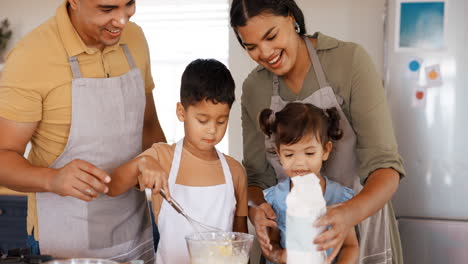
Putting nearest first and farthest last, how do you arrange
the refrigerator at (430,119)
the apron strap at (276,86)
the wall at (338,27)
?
the apron strap at (276,86), the refrigerator at (430,119), the wall at (338,27)

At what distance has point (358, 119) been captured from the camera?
168 centimetres

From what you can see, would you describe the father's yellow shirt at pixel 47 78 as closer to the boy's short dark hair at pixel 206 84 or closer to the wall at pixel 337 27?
the boy's short dark hair at pixel 206 84

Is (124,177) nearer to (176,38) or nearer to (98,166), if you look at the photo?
(98,166)

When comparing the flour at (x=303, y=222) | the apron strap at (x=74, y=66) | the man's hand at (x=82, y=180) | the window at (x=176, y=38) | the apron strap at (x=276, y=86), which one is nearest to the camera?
the flour at (x=303, y=222)

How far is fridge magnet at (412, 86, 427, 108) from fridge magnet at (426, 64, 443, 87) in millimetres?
40

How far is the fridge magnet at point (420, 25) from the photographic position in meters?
2.87

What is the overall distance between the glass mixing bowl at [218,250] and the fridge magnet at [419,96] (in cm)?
190

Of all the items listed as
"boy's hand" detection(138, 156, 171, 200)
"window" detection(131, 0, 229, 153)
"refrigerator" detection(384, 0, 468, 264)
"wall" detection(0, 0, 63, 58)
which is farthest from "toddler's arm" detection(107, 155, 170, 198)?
"wall" detection(0, 0, 63, 58)

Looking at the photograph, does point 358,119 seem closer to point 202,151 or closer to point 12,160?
point 202,151

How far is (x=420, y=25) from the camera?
9.50 feet

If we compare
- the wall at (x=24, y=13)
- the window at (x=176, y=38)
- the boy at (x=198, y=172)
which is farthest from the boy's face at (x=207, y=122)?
the wall at (x=24, y=13)

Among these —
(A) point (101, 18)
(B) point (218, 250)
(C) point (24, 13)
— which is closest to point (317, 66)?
(A) point (101, 18)

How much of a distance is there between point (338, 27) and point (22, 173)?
2.39 metres

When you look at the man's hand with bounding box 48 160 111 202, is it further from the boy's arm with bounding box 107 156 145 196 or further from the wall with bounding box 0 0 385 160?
the wall with bounding box 0 0 385 160
